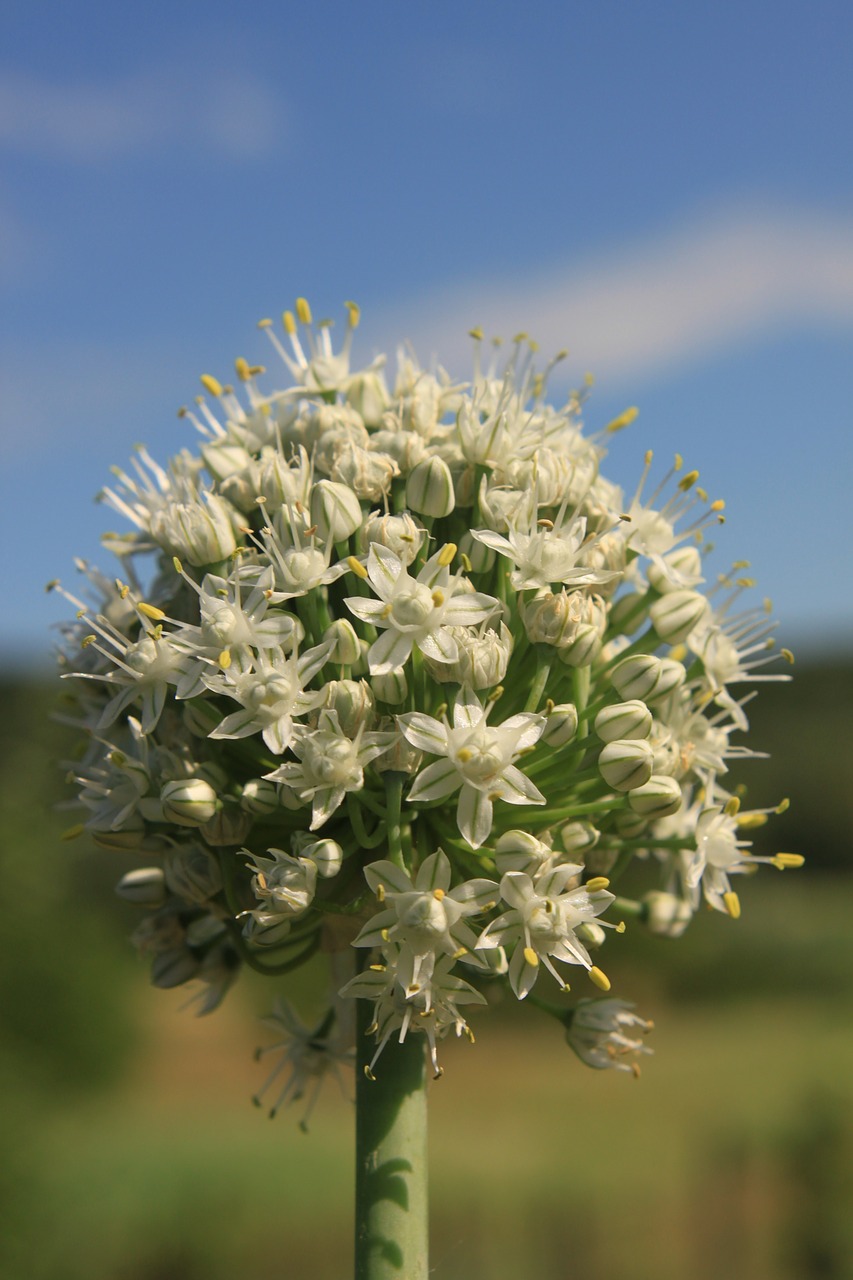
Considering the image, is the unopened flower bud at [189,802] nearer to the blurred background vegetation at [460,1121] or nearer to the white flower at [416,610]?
the white flower at [416,610]

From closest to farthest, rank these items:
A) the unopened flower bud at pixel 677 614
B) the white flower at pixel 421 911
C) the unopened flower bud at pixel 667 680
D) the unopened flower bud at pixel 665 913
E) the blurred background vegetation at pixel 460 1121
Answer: the white flower at pixel 421 911 → the unopened flower bud at pixel 667 680 → the unopened flower bud at pixel 677 614 → the unopened flower bud at pixel 665 913 → the blurred background vegetation at pixel 460 1121

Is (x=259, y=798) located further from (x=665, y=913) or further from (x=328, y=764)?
(x=665, y=913)

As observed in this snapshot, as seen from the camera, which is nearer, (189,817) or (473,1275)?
(189,817)

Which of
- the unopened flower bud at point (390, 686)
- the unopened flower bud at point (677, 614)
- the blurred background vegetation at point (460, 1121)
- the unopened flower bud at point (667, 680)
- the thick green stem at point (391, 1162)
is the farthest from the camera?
the blurred background vegetation at point (460, 1121)

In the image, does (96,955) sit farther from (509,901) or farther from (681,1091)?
(509,901)

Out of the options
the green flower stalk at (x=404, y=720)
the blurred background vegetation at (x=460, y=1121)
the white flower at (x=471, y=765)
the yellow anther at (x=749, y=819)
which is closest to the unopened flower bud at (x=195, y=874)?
the green flower stalk at (x=404, y=720)

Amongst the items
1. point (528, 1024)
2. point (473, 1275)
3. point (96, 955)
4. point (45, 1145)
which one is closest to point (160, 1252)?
point (45, 1145)

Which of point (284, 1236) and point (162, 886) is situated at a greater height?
point (162, 886)
